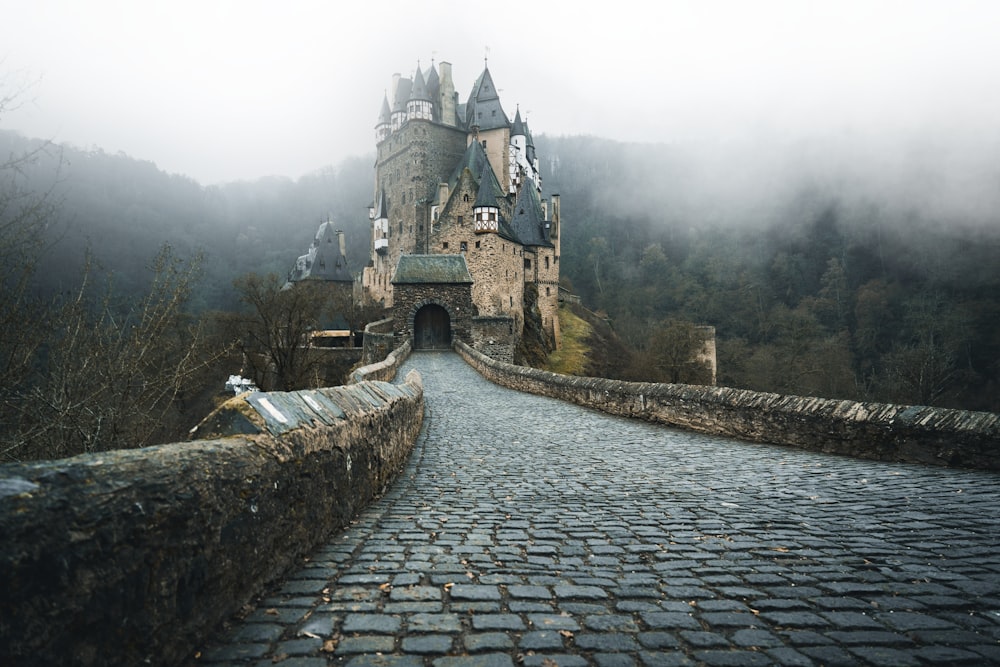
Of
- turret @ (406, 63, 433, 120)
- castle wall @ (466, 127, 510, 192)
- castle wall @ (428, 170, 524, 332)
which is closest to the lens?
castle wall @ (428, 170, 524, 332)

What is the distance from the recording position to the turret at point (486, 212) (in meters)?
44.7

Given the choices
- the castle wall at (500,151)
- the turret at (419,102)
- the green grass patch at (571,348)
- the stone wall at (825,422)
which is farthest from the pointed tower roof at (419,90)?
the stone wall at (825,422)

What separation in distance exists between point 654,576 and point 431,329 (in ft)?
104

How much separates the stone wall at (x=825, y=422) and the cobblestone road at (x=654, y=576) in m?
0.37

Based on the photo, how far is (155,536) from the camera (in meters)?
1.84

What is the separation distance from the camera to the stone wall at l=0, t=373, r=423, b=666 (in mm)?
1429

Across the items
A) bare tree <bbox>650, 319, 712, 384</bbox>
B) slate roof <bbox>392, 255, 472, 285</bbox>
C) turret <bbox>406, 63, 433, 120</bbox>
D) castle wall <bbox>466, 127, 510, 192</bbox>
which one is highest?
turret <bbox>406, 63, 433, 120</bbox>

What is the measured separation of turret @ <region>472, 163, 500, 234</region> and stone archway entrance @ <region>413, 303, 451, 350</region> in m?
12.7

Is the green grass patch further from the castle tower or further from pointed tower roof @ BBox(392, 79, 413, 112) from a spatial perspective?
pointed tower roof @ BBox(392, 79, 413, 112)

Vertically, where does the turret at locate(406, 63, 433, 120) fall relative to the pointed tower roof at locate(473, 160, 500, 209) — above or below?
above

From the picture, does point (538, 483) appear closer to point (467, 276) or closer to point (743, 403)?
point (743, 403)

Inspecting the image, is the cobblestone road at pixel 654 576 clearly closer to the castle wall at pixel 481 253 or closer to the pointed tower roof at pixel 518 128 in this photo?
the castle wall at pixel 481 253

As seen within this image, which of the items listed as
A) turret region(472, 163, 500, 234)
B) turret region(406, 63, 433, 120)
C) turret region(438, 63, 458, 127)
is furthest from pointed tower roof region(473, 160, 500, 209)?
turret region(438, 63, 458, 127)

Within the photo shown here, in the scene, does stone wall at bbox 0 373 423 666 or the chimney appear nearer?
stone wall at bbox 0 373 423 666
